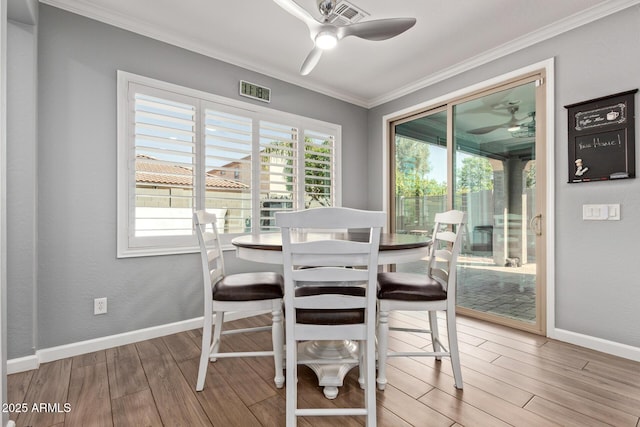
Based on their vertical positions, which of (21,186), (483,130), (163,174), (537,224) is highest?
(483,130)

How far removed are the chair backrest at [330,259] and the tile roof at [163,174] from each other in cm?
176

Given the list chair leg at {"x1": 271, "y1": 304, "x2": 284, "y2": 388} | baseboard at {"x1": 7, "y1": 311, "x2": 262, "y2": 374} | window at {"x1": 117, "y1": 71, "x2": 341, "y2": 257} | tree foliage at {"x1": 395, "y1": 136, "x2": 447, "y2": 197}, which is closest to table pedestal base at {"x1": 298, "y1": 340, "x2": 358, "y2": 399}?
chair leg at {"x1": 271, "y1": 304, "x2": 284, "y2": 388}

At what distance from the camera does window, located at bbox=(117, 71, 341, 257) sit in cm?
243

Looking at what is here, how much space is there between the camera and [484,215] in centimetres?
306

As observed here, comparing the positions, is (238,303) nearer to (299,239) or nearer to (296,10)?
(299,239)

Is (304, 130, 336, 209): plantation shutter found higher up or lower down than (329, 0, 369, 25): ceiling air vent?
lower down

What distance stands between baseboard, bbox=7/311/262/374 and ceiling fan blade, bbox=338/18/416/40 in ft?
8.72

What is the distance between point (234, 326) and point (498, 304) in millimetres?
2569

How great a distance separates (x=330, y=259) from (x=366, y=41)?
7.52ft

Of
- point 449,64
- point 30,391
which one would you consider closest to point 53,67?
point 30,391

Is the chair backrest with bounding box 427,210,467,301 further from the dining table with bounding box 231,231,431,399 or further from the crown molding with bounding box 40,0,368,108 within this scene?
the crown molding with bounding box 40,0,368,108

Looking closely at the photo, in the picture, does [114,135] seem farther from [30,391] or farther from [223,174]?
[30,391]

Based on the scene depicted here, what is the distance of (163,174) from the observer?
258cm

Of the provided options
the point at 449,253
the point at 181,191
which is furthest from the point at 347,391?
the point at 181,191
